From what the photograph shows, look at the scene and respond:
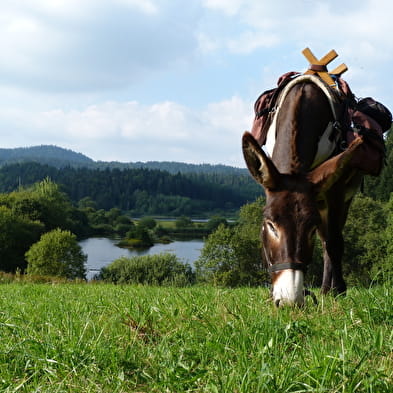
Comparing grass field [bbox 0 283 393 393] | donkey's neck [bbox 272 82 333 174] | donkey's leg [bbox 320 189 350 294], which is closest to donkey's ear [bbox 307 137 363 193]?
donkey's neck [bbox 272 82 333 174]

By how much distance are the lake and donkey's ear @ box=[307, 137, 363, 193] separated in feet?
243

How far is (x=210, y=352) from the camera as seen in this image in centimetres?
303

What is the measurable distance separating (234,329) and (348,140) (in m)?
3.82

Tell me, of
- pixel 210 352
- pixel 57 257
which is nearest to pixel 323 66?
pixel 210 352

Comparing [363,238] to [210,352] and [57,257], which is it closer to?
[57,257]

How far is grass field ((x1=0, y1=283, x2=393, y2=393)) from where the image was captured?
2424 mm

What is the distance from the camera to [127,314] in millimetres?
4094

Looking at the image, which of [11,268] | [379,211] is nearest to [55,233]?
[11,268]

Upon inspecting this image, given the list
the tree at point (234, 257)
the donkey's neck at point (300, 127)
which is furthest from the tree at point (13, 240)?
the donkey's neck at point (300, 127)

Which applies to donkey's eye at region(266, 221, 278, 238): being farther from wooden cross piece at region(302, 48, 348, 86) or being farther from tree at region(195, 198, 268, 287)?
tree at region(195, 198, 268, 287)

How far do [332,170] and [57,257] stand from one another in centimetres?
5822

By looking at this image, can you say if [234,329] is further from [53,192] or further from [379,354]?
[53,192]

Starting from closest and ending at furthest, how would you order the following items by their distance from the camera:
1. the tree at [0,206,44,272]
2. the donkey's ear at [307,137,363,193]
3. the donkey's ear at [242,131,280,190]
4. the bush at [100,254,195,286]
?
the donkey's ear at [307,137,363,193] → the donkey's ear at [242,131,280,190] → the bush at [100,254,195,286] → the tree at [0,206,44,272]

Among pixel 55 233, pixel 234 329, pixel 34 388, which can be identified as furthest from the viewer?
pixel 55 233
